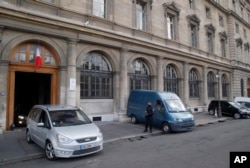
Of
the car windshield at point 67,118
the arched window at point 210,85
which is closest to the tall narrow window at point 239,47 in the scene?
the arched window at point 210,85

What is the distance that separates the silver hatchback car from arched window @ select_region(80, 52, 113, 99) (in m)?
5.69

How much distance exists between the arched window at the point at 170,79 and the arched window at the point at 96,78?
6.58 metres

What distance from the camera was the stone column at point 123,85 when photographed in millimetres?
15227

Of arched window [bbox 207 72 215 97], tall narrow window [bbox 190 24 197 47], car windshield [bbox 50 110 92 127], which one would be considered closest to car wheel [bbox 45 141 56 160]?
car windshield [bbox 50 110 92 127]

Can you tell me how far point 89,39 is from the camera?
A: 539 inches

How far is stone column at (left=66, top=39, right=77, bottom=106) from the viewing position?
12.6m

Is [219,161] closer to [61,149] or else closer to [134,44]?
[61,149]

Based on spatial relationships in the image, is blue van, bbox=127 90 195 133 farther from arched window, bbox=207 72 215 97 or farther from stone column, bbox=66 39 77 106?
arched window, bbox=207 72 215 97

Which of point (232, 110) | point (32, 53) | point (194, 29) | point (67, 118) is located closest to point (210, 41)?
point (194, 29)

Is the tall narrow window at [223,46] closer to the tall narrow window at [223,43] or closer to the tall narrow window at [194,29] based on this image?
the tall narrow window at [223,43]

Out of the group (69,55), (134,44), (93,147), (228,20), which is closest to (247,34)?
(228,20)

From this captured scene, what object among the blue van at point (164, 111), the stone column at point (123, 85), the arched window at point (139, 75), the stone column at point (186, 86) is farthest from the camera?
the stone column at point (186, 86)

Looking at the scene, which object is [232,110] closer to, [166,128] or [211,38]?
[166,128]

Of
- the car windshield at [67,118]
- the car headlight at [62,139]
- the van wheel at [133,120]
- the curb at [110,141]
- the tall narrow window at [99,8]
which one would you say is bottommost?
the curb at [110,141]
